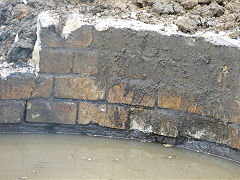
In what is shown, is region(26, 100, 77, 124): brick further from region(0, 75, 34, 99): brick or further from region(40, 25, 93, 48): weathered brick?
region(40, 25, 93, 48): weathered brick

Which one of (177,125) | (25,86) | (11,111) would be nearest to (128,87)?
→ (177,125)

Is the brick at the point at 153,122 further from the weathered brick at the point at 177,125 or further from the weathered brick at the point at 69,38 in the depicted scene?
the weathered brick at the point at 69,38

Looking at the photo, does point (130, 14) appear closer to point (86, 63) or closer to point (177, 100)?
point (86, 63)

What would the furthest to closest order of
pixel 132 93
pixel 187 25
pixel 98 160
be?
pixel 132 93
pixel 187 25
pixel 98 160

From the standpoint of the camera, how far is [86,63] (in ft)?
9.62

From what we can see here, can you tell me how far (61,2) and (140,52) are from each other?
737 mm

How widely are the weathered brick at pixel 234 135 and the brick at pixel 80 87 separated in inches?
31.4

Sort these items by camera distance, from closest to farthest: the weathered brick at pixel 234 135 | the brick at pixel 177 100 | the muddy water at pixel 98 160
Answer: the muddy water at pixel 98 160 → the weathered brick at pixel 234 135 → the brick at pixel 177 100

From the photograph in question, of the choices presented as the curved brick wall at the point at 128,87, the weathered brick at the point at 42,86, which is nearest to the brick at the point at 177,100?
the curved brick wall at the point at 128,87

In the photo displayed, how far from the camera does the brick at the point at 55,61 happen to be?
293cm

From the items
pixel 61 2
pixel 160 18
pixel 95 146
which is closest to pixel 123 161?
pixel 95 146

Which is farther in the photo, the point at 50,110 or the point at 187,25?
the point at 50,110

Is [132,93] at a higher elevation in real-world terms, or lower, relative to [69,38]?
lower

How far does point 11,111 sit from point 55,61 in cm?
42
